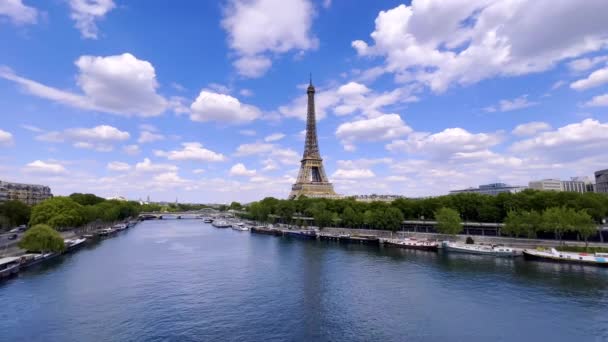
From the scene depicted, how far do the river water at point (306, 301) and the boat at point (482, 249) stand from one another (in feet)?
10.2

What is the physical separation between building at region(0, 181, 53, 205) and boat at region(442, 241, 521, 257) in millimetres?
122247

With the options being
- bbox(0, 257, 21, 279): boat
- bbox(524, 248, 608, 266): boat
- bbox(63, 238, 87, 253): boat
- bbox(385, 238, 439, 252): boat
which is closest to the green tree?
bbox(63, 238, 87, 253): boat

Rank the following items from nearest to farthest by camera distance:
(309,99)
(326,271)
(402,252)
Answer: (326,271) < (402,252) < (309,99)

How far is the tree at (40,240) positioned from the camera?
49.4 m

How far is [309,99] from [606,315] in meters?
114

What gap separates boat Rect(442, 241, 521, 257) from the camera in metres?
53.4

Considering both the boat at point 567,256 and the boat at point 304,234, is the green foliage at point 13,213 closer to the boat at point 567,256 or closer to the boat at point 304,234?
the boat at point 304,234

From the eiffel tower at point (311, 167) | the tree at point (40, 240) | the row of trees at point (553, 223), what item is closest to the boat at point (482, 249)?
the row of trees at point (553, 223)

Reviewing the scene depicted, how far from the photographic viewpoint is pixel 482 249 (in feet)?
184

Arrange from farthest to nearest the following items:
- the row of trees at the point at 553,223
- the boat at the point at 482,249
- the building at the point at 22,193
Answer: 1. the building at the point at 22,193
2. the boat at the point at 482,249
3. the row of trees at the point at 553,223

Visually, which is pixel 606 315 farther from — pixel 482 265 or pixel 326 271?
pixel 326 271

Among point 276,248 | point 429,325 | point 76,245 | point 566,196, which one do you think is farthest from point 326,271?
point 76,245

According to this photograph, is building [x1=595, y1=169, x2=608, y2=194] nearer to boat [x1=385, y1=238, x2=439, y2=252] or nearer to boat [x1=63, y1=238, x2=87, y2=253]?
boat [x1=385, y1=238, x2=439, y2=252]

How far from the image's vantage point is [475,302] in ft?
101
